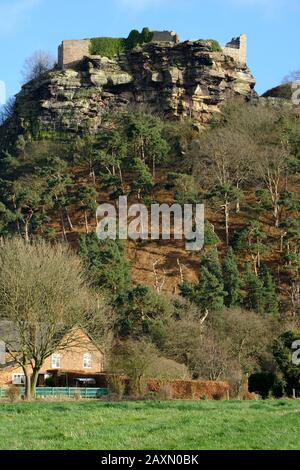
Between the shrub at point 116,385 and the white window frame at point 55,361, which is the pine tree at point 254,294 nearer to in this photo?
the white window frame at point 55,361

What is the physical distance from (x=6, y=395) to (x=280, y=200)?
120 feet

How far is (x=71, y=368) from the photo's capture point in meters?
52.6

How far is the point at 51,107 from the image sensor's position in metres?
95.4

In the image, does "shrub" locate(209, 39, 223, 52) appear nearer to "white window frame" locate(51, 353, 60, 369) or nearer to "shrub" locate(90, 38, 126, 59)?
"shrub" locate(90, 38, 126, 59)

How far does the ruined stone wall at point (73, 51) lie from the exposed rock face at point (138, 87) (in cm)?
153

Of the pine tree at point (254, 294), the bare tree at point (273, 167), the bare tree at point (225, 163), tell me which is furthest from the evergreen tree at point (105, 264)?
the bare tree at point (273, 167)

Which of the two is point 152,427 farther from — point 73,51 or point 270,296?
point 73,51

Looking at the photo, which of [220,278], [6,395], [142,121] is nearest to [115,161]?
[142,121]

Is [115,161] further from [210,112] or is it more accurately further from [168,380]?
[168,380]

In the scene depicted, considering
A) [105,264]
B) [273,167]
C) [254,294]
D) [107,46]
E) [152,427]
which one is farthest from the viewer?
[107,46]

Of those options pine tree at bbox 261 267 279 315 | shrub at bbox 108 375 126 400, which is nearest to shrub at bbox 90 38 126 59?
pine tree at bbox 261 267 279 315

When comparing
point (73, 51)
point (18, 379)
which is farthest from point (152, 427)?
point (73, 51)

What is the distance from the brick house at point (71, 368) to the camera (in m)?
46.8

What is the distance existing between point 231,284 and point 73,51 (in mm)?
49130
